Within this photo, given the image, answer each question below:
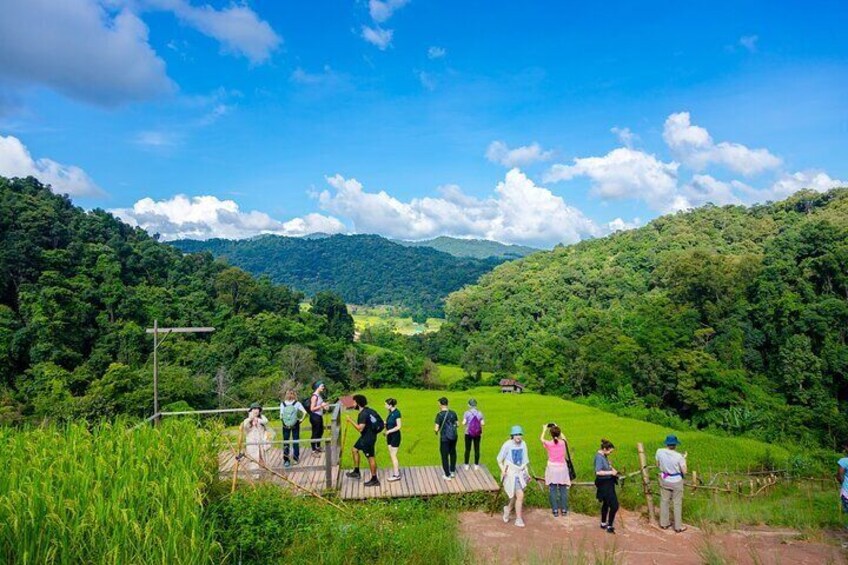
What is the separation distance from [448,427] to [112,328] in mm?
39529

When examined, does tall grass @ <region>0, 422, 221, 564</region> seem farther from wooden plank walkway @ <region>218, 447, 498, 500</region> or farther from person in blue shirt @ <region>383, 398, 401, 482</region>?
person in blue shirt @ <region>383, 398, 401, 482</region>

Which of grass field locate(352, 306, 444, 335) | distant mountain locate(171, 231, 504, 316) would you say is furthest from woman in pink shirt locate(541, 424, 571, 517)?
distant mountain locate(171, 231, 504, 316)

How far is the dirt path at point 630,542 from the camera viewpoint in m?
7.49

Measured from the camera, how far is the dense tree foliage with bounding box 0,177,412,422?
31594 millimetres

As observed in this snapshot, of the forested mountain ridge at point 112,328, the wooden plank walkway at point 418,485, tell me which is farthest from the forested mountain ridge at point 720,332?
the wooden plank walkway at point 418,485

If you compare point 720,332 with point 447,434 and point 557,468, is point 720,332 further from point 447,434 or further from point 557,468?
point 447,434

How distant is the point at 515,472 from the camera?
8.85 m

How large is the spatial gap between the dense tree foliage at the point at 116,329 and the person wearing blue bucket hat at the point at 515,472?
949 inches

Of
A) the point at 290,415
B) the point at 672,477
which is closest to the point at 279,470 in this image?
the point at 290,415

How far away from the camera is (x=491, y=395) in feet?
157

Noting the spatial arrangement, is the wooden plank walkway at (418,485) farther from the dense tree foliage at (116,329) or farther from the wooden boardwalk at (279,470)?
the dense tree foliage at (116,329)

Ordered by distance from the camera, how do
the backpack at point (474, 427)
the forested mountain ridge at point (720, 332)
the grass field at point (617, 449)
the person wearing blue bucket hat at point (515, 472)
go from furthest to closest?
the forested mountain ridge at point (720, 332)
the grass field at point (617, 449)
the backpack at point (474, 427)
the person wearing blue bucket hat at point (515, 472)

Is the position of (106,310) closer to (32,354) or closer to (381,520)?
(32,354)

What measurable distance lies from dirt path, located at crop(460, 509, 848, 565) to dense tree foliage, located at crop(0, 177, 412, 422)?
2428 cm
